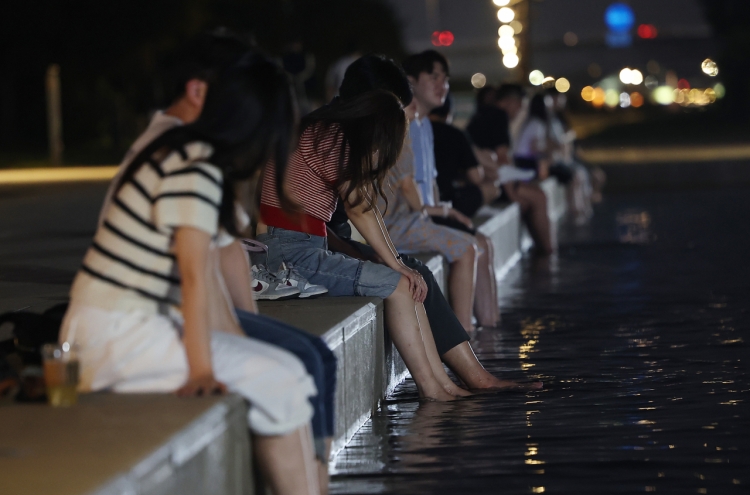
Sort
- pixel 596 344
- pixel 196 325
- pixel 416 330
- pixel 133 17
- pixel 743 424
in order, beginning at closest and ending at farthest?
pixel 196 325
pixel 743 424
pixel 416 330
pixel 596 344
pixel 133 17

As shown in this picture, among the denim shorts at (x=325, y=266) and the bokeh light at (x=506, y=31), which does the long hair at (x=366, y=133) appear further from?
the bokeh light at (x=506, y=31)

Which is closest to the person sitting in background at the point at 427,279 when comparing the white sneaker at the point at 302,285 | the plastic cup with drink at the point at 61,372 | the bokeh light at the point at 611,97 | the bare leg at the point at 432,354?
the bare leg at the point at 432,354

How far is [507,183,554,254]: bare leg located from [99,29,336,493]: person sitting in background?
9.43 metres

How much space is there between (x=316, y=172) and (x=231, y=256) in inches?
62.9

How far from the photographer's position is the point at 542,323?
902 cm

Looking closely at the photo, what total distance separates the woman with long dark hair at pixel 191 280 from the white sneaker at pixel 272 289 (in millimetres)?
2110

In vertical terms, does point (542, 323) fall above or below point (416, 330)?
below

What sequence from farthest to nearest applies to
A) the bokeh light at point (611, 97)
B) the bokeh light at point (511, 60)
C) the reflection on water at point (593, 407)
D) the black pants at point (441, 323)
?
the bokeh light at point (611, 97) < the bokeh light at point (511, 60) < the black pants at point (441, 323) < the reflection on water at point (593, 407)

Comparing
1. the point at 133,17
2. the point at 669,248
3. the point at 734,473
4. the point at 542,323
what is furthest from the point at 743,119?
the point at 734,473

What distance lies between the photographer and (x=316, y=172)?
612 cm

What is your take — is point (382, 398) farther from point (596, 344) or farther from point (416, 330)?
point (596, 344)

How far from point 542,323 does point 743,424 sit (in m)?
3.39

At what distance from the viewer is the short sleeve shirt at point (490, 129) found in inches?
520

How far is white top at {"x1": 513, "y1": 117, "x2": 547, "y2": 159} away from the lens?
15.5m
